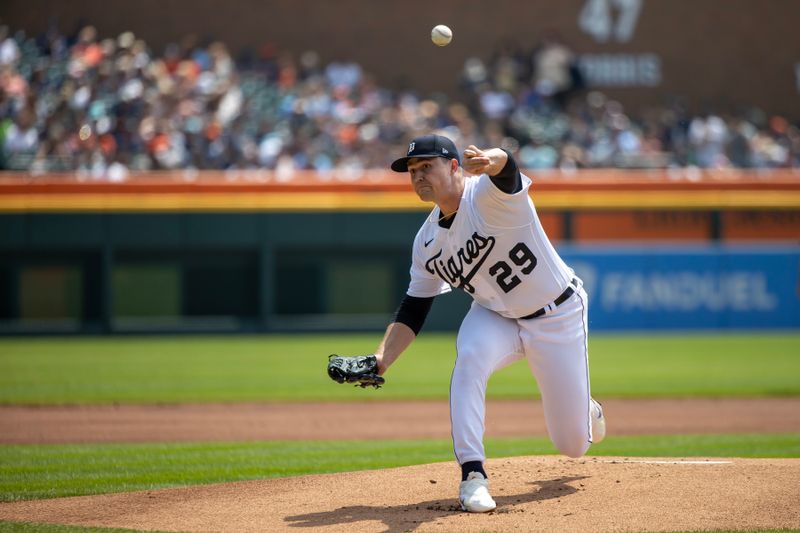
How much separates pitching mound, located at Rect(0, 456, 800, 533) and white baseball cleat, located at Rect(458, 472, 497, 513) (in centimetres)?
5

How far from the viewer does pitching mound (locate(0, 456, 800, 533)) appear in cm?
462

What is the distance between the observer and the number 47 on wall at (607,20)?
76.5 feet

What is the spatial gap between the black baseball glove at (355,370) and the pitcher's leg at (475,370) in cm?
41

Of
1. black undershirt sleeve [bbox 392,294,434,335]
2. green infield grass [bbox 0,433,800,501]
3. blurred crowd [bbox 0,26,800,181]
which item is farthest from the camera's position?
blurred crowd [bbox 0,26,800,181]

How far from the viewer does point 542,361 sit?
509cm

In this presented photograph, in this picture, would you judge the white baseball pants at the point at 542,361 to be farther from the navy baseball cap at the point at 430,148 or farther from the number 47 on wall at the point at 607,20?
the number 47 on wall at the point at 607,20

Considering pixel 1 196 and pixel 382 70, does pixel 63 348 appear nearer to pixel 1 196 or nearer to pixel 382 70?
pixel 1 196

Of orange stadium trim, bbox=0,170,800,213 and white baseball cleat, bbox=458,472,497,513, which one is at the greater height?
orange stadium trim, bbox=0,170,800,213

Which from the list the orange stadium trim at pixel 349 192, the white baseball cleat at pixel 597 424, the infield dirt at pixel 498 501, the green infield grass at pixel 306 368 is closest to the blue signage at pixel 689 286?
the green infield grass at pixel 306 368

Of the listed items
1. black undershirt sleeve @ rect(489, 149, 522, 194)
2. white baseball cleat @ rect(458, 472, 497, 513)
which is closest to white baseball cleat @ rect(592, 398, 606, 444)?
white baseball cleat @ rect(458, 472, 497, 513)

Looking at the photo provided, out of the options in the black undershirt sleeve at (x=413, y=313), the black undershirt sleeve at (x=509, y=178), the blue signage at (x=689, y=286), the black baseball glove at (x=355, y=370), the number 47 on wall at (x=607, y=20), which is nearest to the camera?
the black undershirt sleeve at (x=509, y=178)

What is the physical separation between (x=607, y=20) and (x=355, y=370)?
65.2 ft

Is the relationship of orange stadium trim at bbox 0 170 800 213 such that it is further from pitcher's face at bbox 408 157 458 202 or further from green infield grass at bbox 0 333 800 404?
pitcher's face at bbox 408 157 458 202

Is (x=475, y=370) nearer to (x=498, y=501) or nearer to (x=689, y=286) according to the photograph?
(x=498, y=501)
